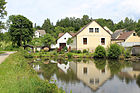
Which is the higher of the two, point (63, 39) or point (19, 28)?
point (19, 28)

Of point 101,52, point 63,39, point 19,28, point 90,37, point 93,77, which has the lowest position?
point 93,77

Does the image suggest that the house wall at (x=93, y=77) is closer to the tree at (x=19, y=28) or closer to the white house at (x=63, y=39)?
the white house at (x=63, y=39)

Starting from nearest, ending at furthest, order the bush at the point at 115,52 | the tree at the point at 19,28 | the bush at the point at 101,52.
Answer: the bush at the point at 115,52, the bush at the point at 101,52, the tree at the point at 19,28

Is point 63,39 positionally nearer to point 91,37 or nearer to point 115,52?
point 91,37

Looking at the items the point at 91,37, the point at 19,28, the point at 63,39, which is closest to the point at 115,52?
the point at 91,37

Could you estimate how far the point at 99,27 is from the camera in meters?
31.8

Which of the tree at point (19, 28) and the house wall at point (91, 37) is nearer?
the house wall at point (91, 37)

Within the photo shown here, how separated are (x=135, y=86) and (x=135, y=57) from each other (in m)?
17.0

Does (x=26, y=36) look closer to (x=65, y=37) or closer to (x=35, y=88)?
(x=65, y=37)

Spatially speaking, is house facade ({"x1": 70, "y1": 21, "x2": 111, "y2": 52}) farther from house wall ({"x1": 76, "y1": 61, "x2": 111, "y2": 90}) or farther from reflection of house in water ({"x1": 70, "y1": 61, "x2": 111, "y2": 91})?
house wall ({"x1": 76, "y1": 61, "x2": 111, "y2": 90})

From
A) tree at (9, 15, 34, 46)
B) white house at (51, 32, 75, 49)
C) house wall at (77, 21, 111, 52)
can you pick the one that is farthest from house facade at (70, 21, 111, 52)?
tree at (9, 15, 34, 46)

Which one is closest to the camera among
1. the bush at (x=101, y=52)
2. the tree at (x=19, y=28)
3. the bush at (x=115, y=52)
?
the bush at (x=115, y=52)

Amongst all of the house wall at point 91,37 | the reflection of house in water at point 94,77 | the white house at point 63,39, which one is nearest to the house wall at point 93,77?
the reflection of house in water at point 94,77

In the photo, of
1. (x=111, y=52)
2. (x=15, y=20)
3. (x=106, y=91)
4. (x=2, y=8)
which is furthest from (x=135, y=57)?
(x=15, y=20)
